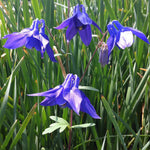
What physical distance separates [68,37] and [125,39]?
0.81 ft

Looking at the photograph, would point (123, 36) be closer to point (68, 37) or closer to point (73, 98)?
point (68, 37)

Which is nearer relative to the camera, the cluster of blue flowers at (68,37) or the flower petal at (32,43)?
the cluster of blue flowers at (68,37)

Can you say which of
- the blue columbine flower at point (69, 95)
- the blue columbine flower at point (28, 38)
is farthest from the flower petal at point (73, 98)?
the blue columbine flower at point (28, 38)

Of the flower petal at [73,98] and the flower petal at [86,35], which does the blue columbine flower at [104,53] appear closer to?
the flower petal at [86,35]

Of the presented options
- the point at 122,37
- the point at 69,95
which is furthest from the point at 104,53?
the point at 69,95

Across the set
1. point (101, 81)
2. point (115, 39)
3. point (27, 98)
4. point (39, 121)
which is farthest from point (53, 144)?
point (115, 39)

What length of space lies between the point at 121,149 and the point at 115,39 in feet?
1.94

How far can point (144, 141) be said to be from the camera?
1.15 metres

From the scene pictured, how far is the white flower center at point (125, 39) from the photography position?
88 centimetres

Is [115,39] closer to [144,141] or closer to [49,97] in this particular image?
[49,97]

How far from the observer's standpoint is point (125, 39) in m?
0.90

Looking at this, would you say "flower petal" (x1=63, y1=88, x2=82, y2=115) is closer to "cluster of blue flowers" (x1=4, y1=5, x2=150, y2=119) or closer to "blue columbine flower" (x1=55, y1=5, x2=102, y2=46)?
"cluster of blue flowers" (x1=4, y1=5, x2=150, y2=119)

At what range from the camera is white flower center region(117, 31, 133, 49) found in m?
0.88

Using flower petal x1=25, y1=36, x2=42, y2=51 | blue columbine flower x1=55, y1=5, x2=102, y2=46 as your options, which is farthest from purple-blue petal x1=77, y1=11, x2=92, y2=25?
flower petal x1=25, y1=36, x2=42, y2=51
